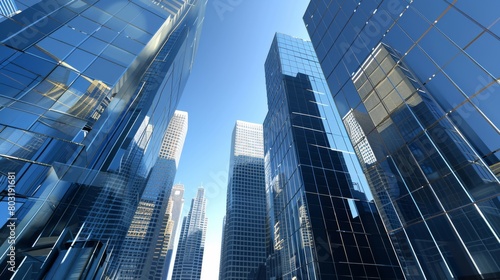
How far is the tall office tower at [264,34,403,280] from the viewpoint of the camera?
2333 cm

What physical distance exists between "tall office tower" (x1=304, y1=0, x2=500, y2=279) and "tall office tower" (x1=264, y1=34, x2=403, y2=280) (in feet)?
39.0

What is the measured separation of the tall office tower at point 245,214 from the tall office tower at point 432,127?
348ft

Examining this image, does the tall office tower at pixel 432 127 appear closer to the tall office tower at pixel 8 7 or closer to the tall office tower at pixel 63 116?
the tall office tower at pixel 63 116

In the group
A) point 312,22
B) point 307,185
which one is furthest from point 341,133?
point 312,22

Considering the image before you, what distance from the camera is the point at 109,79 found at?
27.3 ft

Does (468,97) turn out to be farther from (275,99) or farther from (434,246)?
(275,99)

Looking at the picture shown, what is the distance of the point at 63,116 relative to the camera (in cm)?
696

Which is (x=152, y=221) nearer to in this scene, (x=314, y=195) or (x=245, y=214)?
(x=245, y=214)

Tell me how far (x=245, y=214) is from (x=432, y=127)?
115 meters

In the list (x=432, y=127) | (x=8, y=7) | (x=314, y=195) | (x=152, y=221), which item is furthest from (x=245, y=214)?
(x=8, y=7)

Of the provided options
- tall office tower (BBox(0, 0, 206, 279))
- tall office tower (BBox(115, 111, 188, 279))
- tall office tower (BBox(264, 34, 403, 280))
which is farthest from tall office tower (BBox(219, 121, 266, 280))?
tall office tower (BBox(0, 0, 206, 279))

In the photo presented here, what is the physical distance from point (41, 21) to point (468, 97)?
1775 centimetres

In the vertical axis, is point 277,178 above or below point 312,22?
below

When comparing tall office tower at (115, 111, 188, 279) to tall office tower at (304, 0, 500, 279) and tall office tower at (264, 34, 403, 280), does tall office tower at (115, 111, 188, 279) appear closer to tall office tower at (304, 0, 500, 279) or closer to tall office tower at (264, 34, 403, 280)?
tall office tower at (264, 34, 403, 280)
